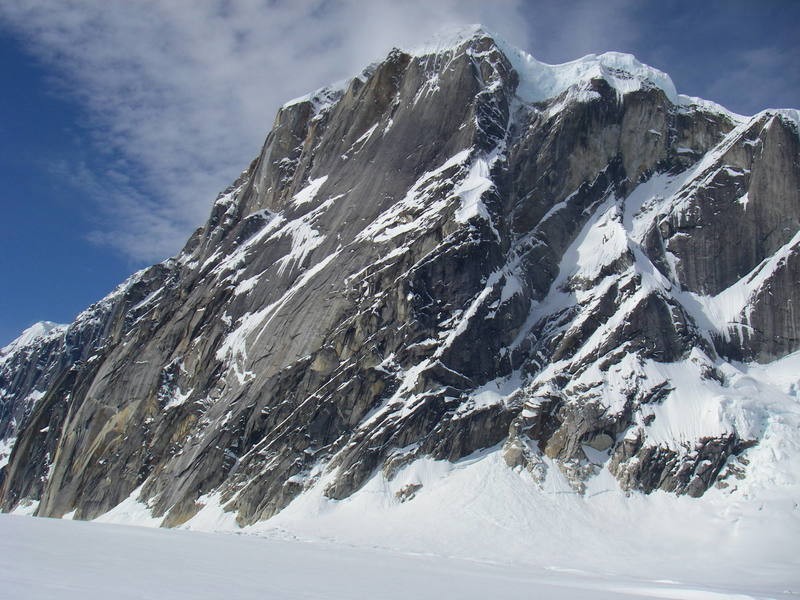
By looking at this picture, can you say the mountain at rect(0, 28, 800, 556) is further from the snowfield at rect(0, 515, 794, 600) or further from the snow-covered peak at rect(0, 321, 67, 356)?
the snow-covered peak at rect(0, 321, 67, 356)

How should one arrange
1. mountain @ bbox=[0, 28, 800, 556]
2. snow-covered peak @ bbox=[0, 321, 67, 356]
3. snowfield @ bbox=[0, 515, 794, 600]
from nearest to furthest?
snowfield @ bbox=[0, 515, 794, 600]
mountain @ bbox=[0, 28, 800, 556]
snow-covered peak @ bbox=[0, 321, 67, 356]

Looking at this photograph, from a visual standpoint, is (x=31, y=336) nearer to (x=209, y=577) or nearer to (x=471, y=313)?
(x=471, y=313)

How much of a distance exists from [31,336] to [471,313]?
157039mm

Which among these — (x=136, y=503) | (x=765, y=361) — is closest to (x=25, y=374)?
(x=136, y=503)

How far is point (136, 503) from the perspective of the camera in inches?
2662

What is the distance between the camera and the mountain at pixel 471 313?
192 ft

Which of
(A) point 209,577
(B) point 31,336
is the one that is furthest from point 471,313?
(B) point 31,336

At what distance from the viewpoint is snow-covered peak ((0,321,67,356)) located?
7059 inches

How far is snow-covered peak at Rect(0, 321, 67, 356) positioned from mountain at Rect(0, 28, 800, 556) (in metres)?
92.2

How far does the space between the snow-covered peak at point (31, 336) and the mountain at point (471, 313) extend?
9224 centimetres

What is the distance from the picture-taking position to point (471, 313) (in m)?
65.5

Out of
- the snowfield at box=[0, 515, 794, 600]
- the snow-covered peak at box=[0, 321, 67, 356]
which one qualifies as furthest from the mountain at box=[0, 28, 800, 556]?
the snow-covered peak at box=[0, 321, 67, 356]

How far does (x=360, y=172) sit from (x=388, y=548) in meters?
45.1

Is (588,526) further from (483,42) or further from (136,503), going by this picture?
(483,42)
